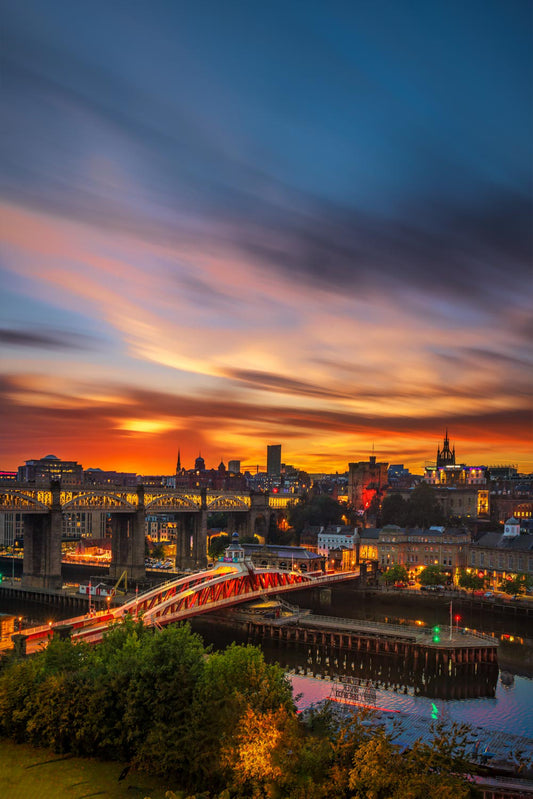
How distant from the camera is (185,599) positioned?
61469mm

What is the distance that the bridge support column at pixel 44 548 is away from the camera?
87188mm

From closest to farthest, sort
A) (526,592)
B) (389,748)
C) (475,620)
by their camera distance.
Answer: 1. (389,748)
2. (475,620)
3. (526,592)

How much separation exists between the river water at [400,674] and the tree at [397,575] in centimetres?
399

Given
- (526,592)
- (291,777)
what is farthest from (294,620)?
(291,777)

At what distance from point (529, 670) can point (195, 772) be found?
124 feet

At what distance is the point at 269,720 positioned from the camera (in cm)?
2395

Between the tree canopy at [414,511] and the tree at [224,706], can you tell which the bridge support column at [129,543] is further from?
the tree at [224,706]

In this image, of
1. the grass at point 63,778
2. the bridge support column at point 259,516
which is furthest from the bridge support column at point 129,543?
the grass at point 63,778

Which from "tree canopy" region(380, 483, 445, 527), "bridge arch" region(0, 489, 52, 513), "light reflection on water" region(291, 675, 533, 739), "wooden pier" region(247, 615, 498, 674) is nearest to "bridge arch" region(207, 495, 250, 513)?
"tree canopy" region(380, 483, 445, 527)

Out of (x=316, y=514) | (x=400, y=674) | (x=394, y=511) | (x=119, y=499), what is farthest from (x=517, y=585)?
(x=119, y=499)

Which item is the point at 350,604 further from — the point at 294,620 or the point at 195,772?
the point at 195,772

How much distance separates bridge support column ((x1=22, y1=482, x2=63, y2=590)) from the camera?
3433 inches

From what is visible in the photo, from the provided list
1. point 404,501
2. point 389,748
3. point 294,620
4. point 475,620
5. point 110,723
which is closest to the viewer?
point 389,748

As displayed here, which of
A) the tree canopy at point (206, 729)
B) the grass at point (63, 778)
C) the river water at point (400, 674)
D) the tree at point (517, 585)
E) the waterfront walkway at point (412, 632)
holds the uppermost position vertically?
the tree canopy at point (206, 729)
